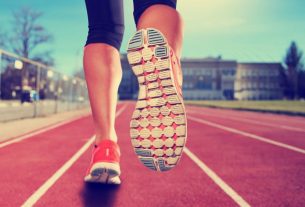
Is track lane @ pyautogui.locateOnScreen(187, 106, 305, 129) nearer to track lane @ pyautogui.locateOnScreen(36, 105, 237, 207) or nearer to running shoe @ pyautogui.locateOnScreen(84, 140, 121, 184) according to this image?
track lane @ pyautogui.locateOnScreen(36, 105, 237, 207)

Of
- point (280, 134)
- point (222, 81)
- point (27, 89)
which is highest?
point (222, 81)

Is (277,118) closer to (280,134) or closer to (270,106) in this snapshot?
(280,134)

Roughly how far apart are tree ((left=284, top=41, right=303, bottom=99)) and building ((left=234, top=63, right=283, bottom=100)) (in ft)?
20.0

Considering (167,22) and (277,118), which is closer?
(167,22)

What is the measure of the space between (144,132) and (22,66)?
943 cm

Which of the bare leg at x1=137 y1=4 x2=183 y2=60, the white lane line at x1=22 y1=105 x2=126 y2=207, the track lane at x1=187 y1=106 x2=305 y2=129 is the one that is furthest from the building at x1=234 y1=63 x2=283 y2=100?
the bare leg at x1=137 y1=4 x2=183 y2=60

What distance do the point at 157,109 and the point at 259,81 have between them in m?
96.2

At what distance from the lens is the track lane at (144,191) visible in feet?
6.31

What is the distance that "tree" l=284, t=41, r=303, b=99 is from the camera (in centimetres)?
8456

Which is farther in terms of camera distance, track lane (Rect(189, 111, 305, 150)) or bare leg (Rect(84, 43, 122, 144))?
track lane (Rect(189, 111, 305, 150))

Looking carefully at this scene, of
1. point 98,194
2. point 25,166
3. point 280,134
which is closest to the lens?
point 98,194

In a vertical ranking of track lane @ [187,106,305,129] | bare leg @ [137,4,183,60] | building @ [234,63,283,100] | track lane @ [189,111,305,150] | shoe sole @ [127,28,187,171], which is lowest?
track lane @ [187,106,305,129]

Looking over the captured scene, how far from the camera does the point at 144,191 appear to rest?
7.20 feet

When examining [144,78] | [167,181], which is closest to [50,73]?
[167,181]
